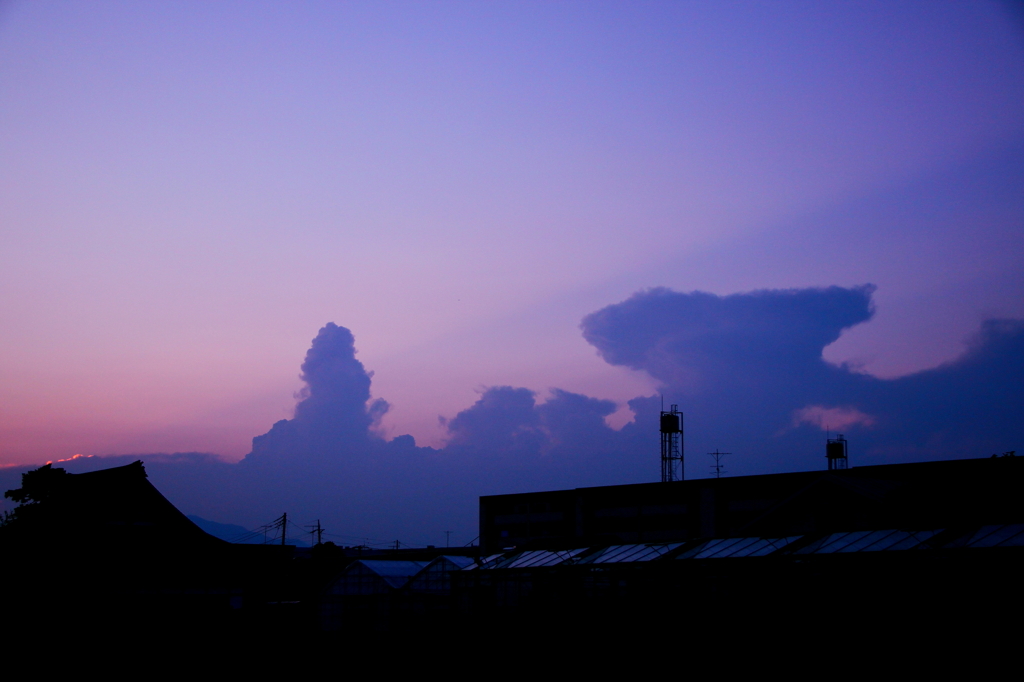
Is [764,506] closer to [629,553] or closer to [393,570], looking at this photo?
[629,553]

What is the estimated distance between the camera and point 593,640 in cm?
3070


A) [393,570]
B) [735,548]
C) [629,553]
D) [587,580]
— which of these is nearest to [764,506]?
[629,553]

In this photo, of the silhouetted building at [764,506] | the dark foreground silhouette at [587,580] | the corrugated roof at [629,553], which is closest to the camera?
the dark foreground silhouette at [587,580]

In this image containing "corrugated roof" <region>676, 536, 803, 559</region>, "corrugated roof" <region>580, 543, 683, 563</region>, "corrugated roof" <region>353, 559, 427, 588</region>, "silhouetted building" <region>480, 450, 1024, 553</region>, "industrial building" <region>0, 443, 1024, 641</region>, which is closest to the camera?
"industrial building" <region>0, 443, 1024, 641</region>

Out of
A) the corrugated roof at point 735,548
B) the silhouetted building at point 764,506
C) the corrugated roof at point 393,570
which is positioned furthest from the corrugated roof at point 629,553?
the corrugated roof at point 393,570

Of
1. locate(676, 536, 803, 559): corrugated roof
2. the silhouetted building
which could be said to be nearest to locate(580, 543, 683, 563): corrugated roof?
locate(676, 536, 803, 559): corrugated roof

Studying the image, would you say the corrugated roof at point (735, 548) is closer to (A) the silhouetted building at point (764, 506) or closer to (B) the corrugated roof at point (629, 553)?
(A) the silhouetted building at point (764, 506)

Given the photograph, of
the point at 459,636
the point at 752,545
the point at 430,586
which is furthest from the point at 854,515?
the point at 430,586

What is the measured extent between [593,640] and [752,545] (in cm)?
759

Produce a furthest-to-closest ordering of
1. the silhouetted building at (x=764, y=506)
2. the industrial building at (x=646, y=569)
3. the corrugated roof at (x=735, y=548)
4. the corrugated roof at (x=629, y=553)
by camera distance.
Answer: the corrugated roof at (x=629, y=553) → the corrugated roof at (x=735, y=548) → the silhouetted building at (x=764, y=506) → the industrial building at (x=646, y=569)

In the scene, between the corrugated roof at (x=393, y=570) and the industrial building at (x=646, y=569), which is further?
the corrugated roof at (x=393, y=570)

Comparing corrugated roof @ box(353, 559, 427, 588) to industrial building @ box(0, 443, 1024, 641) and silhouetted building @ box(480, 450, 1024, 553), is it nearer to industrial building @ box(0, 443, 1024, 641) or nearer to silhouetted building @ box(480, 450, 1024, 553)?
industrial building @ box(0, 443, 1024, 641)

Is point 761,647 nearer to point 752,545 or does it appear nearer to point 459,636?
point 752,545

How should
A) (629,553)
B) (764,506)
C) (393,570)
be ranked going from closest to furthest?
1. (629,553)
2. (764,506)
3. (393,570)
